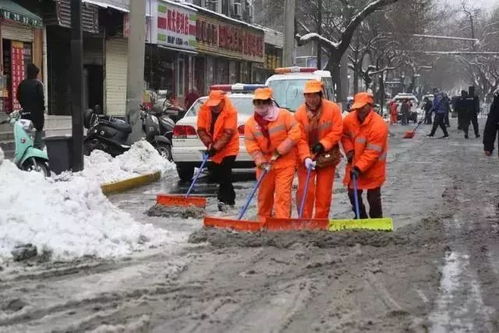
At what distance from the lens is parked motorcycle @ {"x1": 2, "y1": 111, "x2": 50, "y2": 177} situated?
10.3 m

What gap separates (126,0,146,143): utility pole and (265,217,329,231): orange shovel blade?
8.19 metres

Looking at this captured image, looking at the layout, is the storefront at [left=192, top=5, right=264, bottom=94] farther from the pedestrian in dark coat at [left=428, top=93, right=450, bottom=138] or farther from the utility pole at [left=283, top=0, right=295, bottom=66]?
the pedestrian in dark coat at [left=428, top=93, right=450, bottom=138]

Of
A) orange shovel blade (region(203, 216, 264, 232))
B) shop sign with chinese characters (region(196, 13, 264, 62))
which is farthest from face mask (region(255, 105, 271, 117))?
shop sign with chinese characters (region(196, 13, 264, 62))

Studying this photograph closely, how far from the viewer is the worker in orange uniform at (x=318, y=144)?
25.3 ft

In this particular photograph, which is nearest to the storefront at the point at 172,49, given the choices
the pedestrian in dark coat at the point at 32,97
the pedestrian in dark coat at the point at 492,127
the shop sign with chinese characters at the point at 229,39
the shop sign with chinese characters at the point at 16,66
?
the shop sign with chinese characters at the point at 229,39

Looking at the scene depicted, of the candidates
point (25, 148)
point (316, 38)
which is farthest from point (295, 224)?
point (316, 38)

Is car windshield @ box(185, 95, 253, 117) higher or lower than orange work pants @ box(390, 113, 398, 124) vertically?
higher

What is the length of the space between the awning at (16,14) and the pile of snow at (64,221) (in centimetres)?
827

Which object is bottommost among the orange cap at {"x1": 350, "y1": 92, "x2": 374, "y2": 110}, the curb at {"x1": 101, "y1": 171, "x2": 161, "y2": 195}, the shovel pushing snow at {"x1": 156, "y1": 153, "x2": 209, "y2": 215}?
the curb at {"x1": 101, "y1": 171, "x2": 161, "y2": 195}

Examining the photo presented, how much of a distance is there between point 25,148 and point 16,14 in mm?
6245

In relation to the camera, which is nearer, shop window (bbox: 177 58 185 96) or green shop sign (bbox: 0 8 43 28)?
green shop sign (bbox: 0 8 43 28)

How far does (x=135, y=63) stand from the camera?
15156mm

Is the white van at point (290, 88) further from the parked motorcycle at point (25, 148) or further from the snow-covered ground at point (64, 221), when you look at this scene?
the snow-covered ground at point (64, 221)

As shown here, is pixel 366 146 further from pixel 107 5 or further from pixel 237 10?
pixel 237 10
